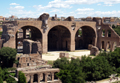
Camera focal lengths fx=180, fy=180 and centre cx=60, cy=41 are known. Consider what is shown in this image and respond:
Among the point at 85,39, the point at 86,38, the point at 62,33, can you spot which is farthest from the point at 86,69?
the point at 85,39

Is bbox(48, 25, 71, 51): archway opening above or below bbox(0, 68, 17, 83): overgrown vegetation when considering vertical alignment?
above

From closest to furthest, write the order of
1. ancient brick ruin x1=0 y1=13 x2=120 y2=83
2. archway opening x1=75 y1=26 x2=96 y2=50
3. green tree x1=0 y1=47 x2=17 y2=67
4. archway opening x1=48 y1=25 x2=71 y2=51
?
ancient brick ruin x1=0 y1=13 x2=120 y2=83 < green tree x1=0 y1=47 x2=17 y2=67 < archway opening x1=48 y1=25 x2=71 y2=51 < archway opening x1=75 y1=26 x2=96 y2=50

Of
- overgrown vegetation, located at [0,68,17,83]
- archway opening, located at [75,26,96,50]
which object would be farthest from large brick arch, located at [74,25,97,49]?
overgrown vegetation, located at [0,68,17,83]

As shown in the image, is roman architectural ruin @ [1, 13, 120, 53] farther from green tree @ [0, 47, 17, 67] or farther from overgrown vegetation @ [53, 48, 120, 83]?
overgrown vegetation @ [53, 48, 120, 83]

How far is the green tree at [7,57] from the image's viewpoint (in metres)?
27.9

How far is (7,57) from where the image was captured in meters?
28.1

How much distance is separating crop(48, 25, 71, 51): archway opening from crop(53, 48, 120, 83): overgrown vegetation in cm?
1723

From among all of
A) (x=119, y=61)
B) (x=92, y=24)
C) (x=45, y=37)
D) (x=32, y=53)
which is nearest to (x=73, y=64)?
(x=119, y=61)

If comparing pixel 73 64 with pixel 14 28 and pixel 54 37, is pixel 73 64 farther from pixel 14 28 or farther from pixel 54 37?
pixel 54 37

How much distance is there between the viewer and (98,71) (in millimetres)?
24016

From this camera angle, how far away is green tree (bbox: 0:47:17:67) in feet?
91.4

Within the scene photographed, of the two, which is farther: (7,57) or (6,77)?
(7,57)

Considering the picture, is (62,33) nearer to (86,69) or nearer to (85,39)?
(85,39)

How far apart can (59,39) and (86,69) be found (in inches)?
862
